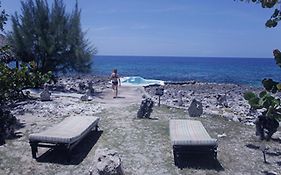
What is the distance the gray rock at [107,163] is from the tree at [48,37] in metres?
17.1

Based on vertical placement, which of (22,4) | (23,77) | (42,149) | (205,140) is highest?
(22,4)

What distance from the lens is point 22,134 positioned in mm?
10812

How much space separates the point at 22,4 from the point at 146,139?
699 inches

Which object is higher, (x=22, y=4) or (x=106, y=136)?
(x=22, y=4)

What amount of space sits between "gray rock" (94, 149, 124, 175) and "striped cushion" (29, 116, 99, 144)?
1.63 m

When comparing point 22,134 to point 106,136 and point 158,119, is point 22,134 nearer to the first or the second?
point 106,136

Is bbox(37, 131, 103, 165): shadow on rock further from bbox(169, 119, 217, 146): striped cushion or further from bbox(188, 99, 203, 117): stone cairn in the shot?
bbox(188, 99, 203, 117): stone cairn

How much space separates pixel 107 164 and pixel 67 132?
8.53 ft

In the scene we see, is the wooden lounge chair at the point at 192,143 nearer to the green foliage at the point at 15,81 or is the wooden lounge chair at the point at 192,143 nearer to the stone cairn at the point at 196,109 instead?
the green foliage at the point at 15,81

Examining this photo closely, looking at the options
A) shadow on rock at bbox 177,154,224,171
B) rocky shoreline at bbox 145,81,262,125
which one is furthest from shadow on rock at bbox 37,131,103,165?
rocky shoreline at bbox 145,81,262,125

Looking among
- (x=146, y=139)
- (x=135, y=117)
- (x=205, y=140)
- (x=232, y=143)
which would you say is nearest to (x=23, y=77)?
(x=205, y=140)

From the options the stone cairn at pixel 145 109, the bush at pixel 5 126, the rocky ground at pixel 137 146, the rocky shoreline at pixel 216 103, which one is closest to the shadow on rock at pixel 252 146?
the rocky ground at pixel 137 146

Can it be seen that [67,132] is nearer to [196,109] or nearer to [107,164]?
[107,164]

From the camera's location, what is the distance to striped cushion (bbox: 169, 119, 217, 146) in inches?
321
